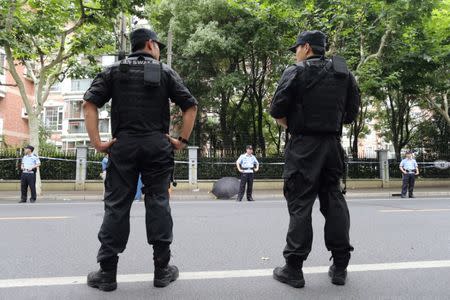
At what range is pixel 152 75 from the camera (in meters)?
3.26

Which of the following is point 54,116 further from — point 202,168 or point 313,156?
point 313,156

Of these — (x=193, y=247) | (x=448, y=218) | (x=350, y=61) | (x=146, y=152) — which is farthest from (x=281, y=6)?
(x=146, y=152)

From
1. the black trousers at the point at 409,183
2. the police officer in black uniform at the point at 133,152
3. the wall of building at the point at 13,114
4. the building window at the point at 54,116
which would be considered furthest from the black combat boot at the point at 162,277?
the building window at the point at 54,116

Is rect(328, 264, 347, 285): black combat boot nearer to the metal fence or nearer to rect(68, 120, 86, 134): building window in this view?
the metal fence

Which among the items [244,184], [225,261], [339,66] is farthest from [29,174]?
[339,66]

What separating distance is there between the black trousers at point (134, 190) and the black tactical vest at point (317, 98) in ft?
3.68

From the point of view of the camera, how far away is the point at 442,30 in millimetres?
17266

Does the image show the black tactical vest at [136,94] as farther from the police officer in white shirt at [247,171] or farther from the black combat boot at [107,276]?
the police officer in white shirt at [247,171]

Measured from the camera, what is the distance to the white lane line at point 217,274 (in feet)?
11.3

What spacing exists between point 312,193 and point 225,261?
1349 mm

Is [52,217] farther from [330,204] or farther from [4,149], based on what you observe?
[4,149]

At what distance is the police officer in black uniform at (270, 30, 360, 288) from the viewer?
3369mm

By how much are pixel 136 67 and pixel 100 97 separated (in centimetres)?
37

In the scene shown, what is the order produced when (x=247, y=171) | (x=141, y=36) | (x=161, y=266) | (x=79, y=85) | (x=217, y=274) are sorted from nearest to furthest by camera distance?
1. (x=161, y=266)
2. (x=141, y=36)
3. (x=217, y=274)
4. (x=247, y=171)
5. (x=79, y=85)
